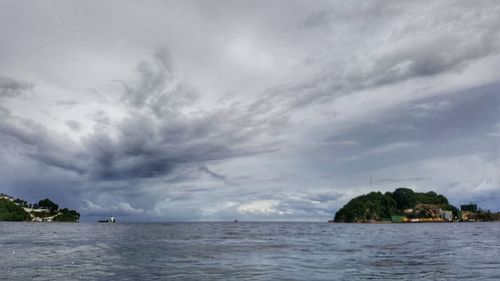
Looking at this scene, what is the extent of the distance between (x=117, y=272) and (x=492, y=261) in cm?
3954

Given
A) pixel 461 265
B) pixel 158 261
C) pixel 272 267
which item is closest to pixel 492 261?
pixel 461 265

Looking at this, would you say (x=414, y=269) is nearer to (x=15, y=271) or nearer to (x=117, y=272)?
(x=117, y=272)

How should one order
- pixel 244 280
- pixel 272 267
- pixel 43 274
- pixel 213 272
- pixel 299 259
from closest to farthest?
pixel 244 280 < pixel 43 274 < pixel 213 272 < pixel 272 267 < pixel 299 259

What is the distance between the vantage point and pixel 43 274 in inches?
1371

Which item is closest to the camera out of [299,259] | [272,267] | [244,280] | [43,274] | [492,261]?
[244,280]

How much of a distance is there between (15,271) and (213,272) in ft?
57.3

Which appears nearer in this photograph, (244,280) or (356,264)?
(244,280)

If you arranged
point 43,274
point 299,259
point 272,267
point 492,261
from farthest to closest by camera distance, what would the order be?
point 299,259 < point 492,261 < point 272,267 < point 43,274

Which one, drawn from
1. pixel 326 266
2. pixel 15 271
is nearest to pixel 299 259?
pixel 326 266

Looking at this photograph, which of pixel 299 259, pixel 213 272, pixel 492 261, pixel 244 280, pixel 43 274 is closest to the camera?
pixel 244 280

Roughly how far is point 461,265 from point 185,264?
28832 mm

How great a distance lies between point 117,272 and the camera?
123 feet

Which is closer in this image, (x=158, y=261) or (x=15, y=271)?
(x=15, y=271)

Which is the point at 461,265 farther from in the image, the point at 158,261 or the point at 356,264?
the point at 158,261
